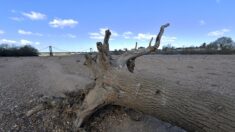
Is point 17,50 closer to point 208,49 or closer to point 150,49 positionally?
point 208,49

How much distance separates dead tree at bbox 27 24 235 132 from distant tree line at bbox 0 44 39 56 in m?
24.5

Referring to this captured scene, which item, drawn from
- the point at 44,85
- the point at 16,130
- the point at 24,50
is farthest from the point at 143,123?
the point at 24,50

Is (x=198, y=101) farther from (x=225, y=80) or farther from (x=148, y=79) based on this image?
(x=225, y=80)

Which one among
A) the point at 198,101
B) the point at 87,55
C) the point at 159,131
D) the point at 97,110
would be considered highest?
the point at 87,55

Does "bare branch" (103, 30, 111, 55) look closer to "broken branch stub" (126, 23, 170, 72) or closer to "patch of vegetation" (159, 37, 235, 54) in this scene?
"broken branch stub" (126, 23, 170, 72)

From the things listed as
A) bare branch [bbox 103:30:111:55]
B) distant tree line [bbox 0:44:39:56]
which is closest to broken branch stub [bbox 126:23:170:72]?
bare branch [bbox 103:30:111:55]

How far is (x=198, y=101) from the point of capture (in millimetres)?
3854

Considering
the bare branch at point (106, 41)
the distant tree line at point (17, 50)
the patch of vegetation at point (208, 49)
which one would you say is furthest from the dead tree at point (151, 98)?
the distant tree line at point (17, 50)

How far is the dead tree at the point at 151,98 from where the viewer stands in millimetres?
3656

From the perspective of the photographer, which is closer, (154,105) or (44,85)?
(154,105)

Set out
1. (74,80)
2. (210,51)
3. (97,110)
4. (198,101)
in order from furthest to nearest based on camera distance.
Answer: (210,51) → (74,80) → (97,110) → (198,101)

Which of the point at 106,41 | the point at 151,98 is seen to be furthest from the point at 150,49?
the point at 151,98

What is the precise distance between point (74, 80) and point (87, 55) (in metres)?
4.82

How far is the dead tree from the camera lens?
3656 mm
